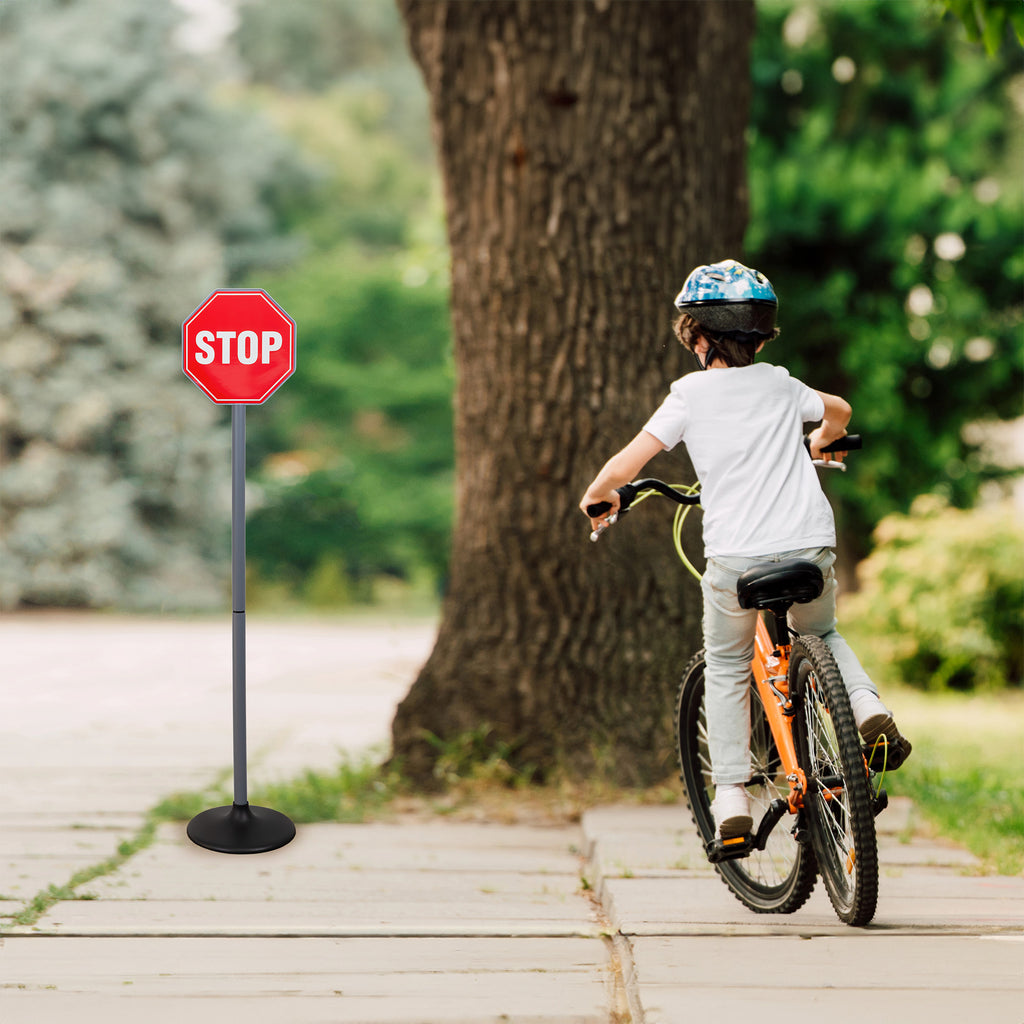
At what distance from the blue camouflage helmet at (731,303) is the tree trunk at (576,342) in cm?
176

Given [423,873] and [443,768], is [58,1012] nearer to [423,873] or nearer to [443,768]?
[423,873]

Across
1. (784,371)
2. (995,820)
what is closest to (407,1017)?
(784,371)

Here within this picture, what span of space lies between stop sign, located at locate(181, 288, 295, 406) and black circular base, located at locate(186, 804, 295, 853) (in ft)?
4.96

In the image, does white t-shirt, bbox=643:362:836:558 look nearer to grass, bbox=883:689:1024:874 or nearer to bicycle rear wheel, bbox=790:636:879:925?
bicycle rear wheel, bbox=790:636:879:925

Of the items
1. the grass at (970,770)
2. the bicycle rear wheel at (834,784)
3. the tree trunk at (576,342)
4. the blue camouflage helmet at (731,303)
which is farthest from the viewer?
the tree trunk at (576,342)

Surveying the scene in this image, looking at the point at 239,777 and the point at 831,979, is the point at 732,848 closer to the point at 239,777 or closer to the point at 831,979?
the point at 831,979

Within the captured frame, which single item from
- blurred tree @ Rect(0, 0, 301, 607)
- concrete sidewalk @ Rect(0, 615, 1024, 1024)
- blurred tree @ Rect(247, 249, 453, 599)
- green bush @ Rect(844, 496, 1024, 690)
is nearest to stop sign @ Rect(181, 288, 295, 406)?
concrete sidewalk @ Rect(0, 615, 1024, 1024)

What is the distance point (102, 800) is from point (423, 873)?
6.23 feet

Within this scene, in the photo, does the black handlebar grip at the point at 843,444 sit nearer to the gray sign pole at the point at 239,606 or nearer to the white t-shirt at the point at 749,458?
the white t-shirt at the point at 749,458

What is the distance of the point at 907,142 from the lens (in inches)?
593

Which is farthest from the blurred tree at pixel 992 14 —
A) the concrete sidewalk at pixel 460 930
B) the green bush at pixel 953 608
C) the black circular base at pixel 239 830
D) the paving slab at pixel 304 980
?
the green bush at pixel 953 608

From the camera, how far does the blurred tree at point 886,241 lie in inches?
561

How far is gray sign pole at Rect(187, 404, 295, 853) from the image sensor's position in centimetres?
454

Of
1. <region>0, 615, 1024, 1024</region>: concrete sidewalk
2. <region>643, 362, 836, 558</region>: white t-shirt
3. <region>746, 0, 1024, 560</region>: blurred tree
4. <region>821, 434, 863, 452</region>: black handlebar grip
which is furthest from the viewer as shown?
<region>746, 0, 1024, 560</region>: blurred tree
